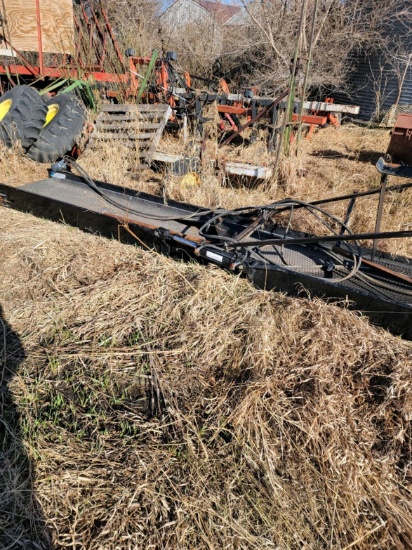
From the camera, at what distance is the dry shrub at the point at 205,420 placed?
1.62 meters

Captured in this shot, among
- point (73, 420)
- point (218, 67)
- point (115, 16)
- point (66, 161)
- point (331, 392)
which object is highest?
point (115, 16)

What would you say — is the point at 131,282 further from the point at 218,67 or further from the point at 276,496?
the point at 218,67

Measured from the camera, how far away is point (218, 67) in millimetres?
12719

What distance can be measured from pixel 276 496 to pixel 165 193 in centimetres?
355

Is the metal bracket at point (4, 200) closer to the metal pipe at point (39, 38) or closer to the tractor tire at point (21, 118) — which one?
the tractor tire at point (21, 118)

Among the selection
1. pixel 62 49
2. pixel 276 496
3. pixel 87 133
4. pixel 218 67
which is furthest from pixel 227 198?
pixel 218 67

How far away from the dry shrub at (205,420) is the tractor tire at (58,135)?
125 inches

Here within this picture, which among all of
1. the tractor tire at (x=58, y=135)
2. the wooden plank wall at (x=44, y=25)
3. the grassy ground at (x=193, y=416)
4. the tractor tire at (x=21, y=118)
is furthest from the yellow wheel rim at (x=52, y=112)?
the grassy ground at (x=193, y=416)

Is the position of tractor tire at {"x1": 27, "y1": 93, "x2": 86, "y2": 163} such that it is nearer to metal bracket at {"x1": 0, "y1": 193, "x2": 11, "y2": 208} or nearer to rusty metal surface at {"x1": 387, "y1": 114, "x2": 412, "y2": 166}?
metal bracket at {"x1": 0, "y1": 193, "x2": 11, "y2": 208}

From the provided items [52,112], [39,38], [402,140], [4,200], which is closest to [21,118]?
[52,112]

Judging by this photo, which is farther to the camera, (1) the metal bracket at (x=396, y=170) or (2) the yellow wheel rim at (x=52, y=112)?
(2) the yellow wheel rim at (x=52, y=112)

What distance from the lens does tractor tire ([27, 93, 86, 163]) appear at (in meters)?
5.44

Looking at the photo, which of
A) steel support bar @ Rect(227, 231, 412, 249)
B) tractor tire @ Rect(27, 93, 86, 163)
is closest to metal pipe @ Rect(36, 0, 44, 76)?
tractor tire @ Rect(27, 93, 86, 163)

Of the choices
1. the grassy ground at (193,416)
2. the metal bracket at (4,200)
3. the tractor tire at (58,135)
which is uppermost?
the tractor tire at (58,135)
